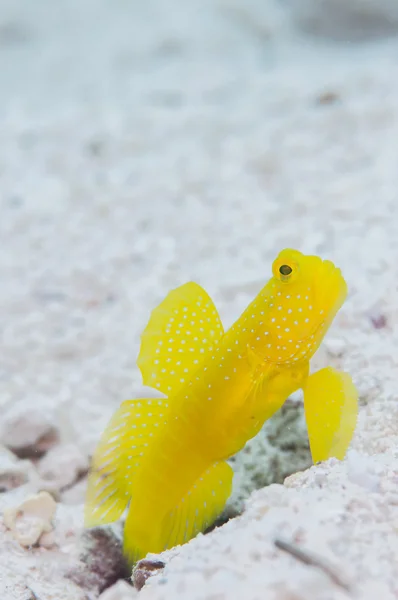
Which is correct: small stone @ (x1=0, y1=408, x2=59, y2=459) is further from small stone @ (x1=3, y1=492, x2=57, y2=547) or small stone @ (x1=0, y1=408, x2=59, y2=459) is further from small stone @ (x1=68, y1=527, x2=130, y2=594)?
small stone @ (x1=68, y1=527, x2=130, y2=594)

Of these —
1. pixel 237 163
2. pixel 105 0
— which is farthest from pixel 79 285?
pixel 105 0

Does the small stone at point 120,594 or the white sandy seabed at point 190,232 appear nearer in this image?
the small stone at point 120,594

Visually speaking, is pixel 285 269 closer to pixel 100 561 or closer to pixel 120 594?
pixel 120 594

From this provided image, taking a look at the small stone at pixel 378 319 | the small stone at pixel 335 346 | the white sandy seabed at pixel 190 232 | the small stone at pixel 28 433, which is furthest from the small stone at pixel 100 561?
the small stone at pixel 378 319

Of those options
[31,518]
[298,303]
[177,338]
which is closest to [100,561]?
[31,518]

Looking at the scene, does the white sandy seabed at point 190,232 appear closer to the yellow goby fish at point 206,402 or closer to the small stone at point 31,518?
the small stone at point 31,518

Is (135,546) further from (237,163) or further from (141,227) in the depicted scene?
(237,163)
